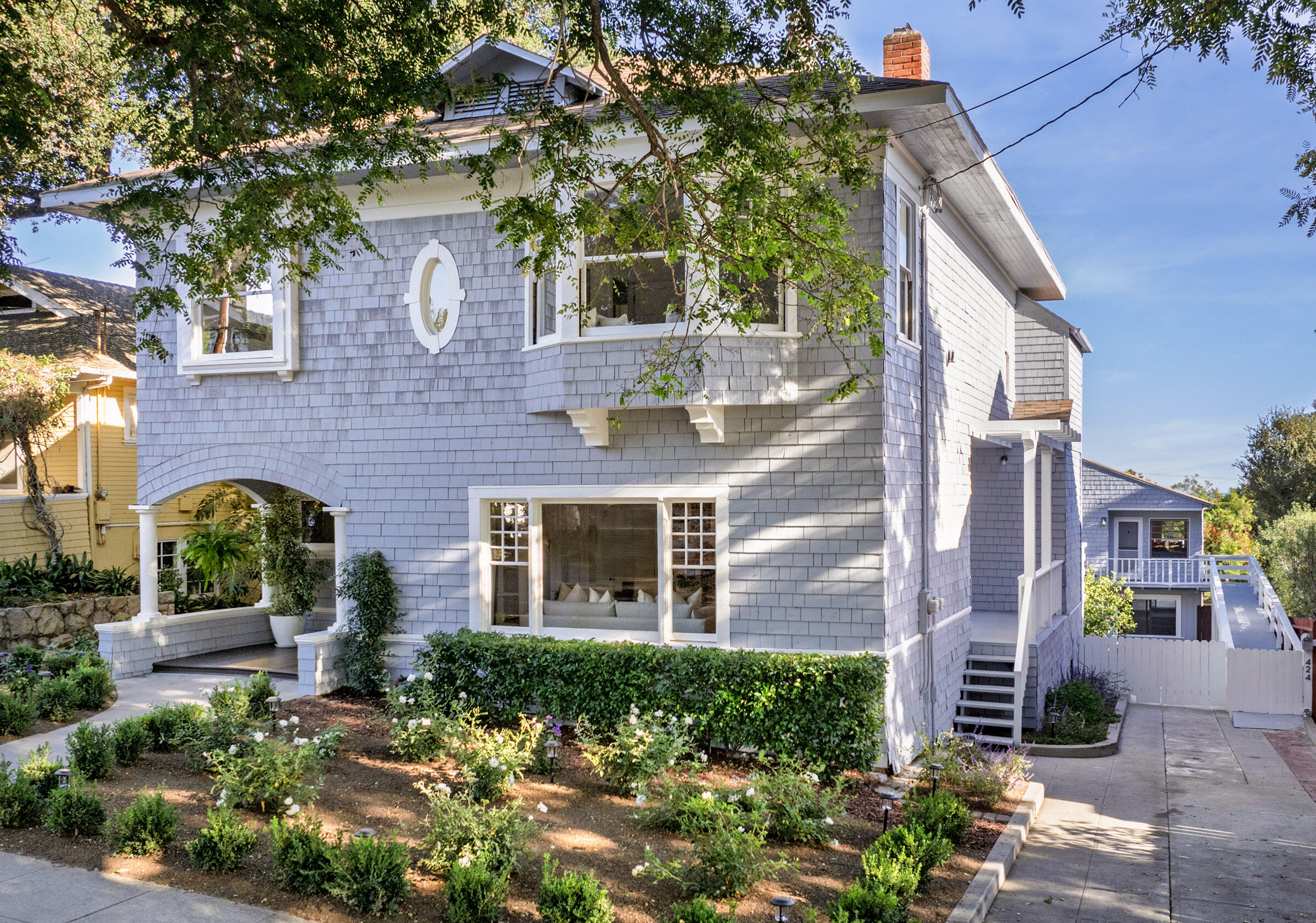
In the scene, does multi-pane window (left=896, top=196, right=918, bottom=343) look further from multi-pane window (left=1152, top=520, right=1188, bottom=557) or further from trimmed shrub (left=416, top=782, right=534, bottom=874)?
multi-pane window (left=1152, top=520, right=1188, bottom=557)

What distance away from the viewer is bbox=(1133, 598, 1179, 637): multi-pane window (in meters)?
29.2

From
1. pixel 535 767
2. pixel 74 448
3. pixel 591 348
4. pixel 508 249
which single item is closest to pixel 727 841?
pixel 535 767

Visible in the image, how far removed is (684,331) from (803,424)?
1.48m

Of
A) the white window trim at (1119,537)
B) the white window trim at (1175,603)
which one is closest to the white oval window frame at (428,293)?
the white window trim at (1175,603)

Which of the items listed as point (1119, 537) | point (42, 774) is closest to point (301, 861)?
point (42, 774)

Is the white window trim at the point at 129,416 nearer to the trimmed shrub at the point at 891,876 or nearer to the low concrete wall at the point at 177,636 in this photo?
the low concrete wall at the point at 177,636

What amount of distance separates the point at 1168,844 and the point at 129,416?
56.6 ft

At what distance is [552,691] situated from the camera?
9.41 meters

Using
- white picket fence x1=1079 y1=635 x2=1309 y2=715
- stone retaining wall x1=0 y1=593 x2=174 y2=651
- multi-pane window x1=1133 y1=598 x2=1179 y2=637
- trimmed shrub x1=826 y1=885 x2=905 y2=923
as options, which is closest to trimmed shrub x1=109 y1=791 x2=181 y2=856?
trimmed shrub x1=826 y1=885 x2=905 y2=923

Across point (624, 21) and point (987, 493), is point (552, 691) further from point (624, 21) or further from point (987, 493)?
point (987, 493)

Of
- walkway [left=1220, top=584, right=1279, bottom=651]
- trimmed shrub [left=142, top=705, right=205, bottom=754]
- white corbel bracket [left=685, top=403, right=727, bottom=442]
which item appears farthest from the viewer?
walkway [left=1220, top=584, right=1279, bottom=651]

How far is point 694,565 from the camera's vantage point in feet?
33.1

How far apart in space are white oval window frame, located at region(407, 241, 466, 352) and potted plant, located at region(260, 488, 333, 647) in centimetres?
375

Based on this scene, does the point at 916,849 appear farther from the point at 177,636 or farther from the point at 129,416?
the point at 129,416
